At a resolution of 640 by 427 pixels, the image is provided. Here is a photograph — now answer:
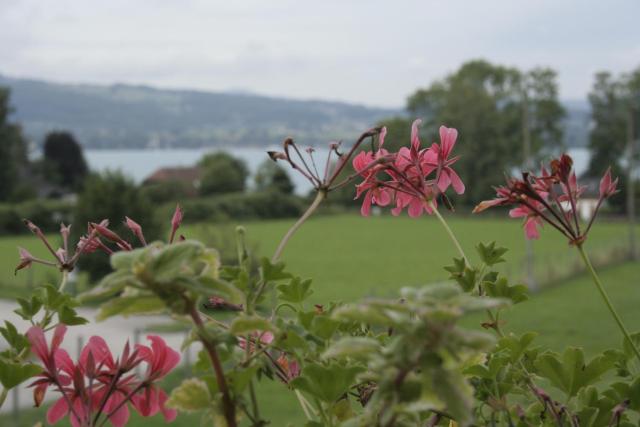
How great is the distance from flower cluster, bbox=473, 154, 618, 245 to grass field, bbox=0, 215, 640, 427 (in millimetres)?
5528

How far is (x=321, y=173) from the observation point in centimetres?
55

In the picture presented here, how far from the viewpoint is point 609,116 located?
35219 mm

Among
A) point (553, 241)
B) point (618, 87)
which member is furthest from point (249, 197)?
point (618, 87)

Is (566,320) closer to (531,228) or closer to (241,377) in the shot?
(531,228)

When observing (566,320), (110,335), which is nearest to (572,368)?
(110,335)

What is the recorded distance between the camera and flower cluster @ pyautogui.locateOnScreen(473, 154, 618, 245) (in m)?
0.47

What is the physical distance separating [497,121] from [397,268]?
14453mm

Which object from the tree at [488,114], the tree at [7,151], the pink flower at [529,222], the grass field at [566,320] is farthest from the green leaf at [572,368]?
the tree at [7,151]

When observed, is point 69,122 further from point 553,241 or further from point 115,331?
point 115,331

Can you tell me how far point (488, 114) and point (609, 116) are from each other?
19.9 ft

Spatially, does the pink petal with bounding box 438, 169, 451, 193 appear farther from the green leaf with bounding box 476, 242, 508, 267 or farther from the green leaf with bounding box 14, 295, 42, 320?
the green leaf with bounding box 14, 295, 42, 320

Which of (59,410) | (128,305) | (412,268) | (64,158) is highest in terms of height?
(128,305)

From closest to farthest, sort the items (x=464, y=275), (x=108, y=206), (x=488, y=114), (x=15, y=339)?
(x=15, y=339) → (x=464, y=275) → (x=108, y=206) → (x=488, y=114)

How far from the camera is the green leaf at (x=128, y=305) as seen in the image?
0.34 meters
